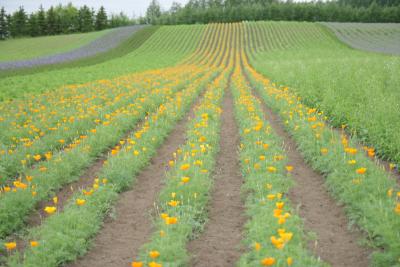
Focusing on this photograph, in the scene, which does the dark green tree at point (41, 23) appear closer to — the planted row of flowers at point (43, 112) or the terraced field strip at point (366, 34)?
the terraced field strip at point (366, 34)

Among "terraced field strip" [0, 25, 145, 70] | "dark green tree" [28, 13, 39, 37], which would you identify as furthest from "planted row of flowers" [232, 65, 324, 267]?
"dark green tree" [28, 13, 39, 37]

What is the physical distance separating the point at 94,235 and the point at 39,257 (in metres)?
0.88

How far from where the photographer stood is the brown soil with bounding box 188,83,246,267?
4641mm

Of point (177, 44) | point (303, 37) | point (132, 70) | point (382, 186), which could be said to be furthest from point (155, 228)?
point (303, 37)

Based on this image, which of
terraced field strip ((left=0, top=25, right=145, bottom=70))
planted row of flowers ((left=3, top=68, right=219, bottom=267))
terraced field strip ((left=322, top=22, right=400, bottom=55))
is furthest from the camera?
terraced field strip ((left=322, top=22, right=400, bottom=55))

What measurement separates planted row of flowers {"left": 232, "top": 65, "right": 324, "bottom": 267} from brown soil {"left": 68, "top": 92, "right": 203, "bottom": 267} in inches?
56.3

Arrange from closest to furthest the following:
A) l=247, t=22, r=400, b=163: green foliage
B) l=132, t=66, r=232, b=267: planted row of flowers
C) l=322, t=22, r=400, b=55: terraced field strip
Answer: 1. l=132, t=66, r=232, b=267: planted row of flowers
2. l=247, t=22, r=400, b=163: green foliage
3. l=322, t=22, r=400, b=55: terraced field strip

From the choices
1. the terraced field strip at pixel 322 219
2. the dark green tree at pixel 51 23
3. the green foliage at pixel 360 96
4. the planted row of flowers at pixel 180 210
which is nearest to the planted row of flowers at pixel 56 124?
the planted row of flowers at pixel 180 210

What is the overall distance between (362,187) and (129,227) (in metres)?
3.37

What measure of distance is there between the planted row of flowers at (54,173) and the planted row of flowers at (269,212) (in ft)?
10.2

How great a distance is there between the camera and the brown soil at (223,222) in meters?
4.64

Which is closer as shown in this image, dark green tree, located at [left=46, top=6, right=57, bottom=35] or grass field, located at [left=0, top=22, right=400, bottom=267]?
grass field, located at [left=0, top=22, right=400, bottom=267]

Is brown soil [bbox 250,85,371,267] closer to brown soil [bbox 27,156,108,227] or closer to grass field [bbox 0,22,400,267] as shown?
grass field [bbox 0,22,400,267]

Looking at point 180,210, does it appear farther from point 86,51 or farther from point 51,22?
point 51,22
